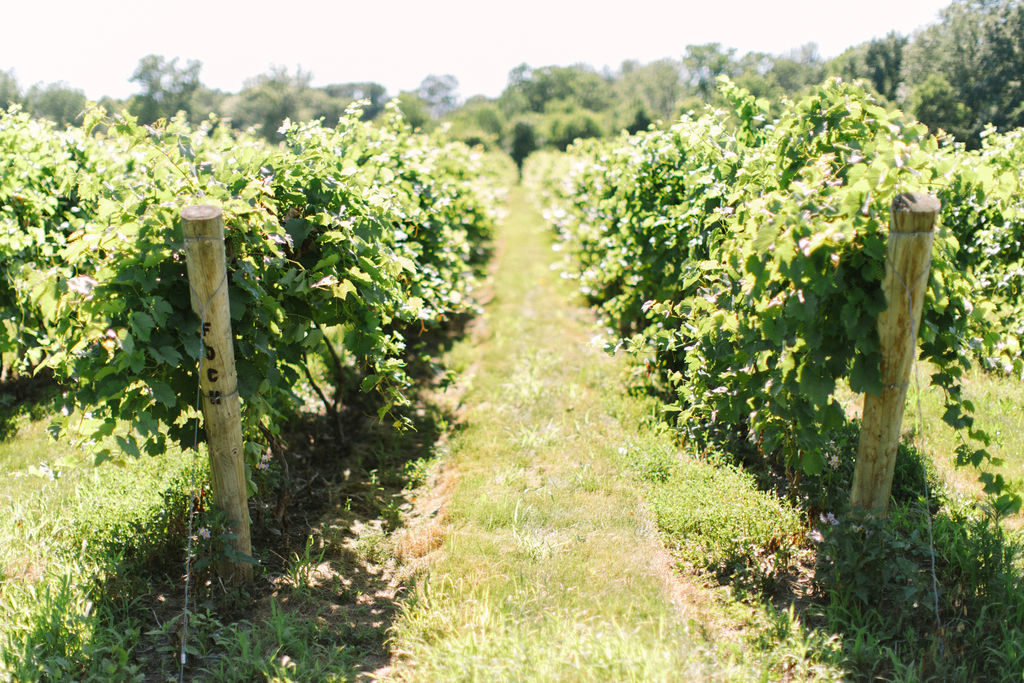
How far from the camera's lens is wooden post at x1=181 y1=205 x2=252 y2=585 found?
3.11 m

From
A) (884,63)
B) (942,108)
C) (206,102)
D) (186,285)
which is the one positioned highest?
(206,102)

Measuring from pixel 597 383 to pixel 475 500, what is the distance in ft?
7.77

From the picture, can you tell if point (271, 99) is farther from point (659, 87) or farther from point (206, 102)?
point (659, 87)

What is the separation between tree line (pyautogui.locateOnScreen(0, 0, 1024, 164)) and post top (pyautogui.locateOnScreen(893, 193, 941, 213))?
3.51 ft

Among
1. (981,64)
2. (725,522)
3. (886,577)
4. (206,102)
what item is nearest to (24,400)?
(725,522)

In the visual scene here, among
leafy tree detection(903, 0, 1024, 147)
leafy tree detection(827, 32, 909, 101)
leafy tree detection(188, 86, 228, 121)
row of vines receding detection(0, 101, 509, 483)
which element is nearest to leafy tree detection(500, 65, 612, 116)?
leafy tree detection(188, 86, 228, 121)

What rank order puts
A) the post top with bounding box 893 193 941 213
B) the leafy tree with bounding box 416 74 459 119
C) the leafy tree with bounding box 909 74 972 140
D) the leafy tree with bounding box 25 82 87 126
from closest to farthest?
the post top with bounding box 893 193 941 213 < the leafy tree with bounding box 909 74 972 140 < the leafy tree with bounding box 25 82 87 126 < the leafy tree with bounding box 416 74 459 119

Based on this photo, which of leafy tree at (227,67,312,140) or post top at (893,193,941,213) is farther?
leafy tree at (227,67,312,140)

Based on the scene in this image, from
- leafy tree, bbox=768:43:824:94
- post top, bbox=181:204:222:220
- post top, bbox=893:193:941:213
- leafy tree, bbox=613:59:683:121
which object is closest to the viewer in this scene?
post top, bbox=893:193:941:213

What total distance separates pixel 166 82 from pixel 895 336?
286ft

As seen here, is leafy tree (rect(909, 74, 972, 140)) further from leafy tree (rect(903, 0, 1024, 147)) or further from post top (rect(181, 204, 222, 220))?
post top (rect(181, 204, 222, 220))

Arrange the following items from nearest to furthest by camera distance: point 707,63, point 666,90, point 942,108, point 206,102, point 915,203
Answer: point 915,203 → point 942,108 → point 707,63 → point 206,102 → point 666,90

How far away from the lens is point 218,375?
3.32 meters

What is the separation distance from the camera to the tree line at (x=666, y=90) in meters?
29.8
